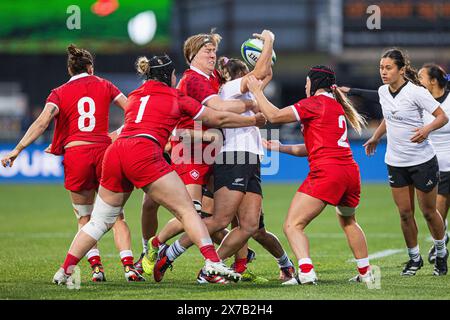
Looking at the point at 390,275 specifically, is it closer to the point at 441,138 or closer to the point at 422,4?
the point at 441,138

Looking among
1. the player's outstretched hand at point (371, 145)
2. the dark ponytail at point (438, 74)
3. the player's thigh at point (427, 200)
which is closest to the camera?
the player's thigh at point (427, 200)

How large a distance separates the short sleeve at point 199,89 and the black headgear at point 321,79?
958 millimetres

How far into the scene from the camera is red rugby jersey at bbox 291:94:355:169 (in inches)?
349

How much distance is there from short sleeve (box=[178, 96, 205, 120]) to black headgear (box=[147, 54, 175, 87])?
0.89ft

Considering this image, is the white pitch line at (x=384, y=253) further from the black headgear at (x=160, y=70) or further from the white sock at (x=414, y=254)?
the black headgear at (x=160, y=70)

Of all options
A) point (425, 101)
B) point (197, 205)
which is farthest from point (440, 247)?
point (197, 205)

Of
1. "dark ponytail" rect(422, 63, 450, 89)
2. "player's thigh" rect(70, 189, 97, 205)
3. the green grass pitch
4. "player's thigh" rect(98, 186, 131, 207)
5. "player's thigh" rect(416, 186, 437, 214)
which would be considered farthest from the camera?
"dark ponytail" rect(422, 63, 450, 89)

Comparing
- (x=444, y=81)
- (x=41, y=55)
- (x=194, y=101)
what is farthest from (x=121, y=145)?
(x=41, y=55)

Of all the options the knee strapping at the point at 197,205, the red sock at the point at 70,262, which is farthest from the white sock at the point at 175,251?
the red sock at the point at 70,262

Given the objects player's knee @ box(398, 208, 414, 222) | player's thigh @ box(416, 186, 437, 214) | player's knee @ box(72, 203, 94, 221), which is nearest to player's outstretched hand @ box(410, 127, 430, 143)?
player's thigh @ box(416, 186, 437, 214)

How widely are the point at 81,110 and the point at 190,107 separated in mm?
1454

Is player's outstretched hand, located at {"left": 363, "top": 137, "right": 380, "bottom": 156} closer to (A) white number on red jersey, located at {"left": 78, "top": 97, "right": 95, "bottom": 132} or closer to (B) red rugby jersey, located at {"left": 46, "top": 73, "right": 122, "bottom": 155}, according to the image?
(B) red rugby jersey, located at {"left": 46, "top": 73, "right": 122, "bottom": 155}

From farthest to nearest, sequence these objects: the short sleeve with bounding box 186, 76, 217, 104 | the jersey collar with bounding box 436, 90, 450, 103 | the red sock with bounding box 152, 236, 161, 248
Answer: the jersey collar with bounding box 436, 90, 450, 103, the red sock with bounding box 152, 236, 161, 248, the short sleeve with bounding box 186, 76, 217, 104

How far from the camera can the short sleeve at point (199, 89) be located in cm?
904
